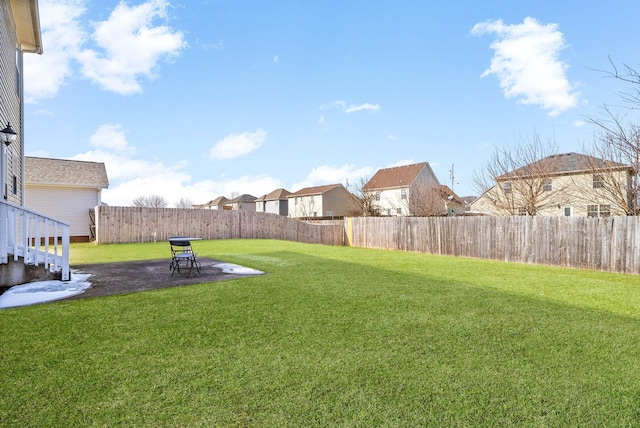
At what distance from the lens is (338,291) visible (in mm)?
5887

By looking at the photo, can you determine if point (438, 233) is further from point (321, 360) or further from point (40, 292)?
point (40, 292)

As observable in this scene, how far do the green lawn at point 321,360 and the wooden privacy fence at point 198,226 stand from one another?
12.9 m

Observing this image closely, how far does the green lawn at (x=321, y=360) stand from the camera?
7.49ft

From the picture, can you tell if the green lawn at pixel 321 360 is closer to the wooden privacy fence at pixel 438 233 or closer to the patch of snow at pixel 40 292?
the patch of snow at pixel 40 292

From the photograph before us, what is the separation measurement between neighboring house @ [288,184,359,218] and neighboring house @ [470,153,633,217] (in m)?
21.9

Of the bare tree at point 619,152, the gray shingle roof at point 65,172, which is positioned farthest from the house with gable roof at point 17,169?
the bare tree at point 619,152

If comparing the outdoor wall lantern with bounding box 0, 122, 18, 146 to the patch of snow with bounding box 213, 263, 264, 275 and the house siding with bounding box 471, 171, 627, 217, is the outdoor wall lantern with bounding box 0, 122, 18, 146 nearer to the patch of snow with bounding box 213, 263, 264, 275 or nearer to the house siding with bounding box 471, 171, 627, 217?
the patch of snow with bounding box 213, 263, 264, 275

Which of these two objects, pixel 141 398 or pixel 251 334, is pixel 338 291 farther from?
pixel 141 398

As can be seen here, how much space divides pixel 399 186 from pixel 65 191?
26303 mm

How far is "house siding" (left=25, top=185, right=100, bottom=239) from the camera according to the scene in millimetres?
16466

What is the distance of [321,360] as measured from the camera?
3.08 meters

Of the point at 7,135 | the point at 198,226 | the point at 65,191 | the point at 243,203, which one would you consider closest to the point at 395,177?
the point at 198,226

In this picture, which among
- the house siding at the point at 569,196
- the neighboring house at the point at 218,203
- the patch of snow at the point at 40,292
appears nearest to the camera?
the patch of snow at the point at 40,292

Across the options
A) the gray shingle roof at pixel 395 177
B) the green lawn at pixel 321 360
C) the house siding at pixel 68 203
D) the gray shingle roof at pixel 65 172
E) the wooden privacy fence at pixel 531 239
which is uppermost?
the gray shingle roof at pixel 395 177
